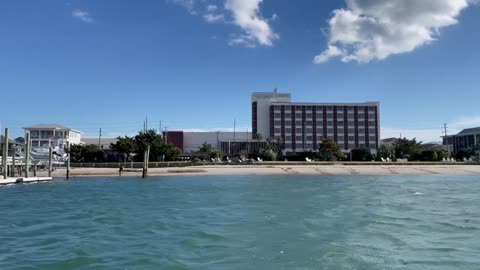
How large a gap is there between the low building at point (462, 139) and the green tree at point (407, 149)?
5463cm

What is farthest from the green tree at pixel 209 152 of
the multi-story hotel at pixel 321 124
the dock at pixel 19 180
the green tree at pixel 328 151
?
the dock at pixel 19 180

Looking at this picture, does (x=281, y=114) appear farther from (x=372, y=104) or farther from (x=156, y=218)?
(x=156, y=218)

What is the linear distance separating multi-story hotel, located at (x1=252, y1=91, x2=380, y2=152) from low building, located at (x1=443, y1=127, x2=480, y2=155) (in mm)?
34714

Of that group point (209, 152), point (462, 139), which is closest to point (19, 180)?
point (209, 152)

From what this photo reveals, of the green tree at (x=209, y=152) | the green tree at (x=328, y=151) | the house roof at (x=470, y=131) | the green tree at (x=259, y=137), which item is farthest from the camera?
the house roof at (x=470, y=131)

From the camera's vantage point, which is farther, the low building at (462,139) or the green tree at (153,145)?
the low building at (462,139)

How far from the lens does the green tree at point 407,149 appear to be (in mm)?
127425

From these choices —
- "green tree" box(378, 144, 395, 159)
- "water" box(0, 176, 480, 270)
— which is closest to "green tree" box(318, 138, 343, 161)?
"green tree" box(378, 144, 395, 159)

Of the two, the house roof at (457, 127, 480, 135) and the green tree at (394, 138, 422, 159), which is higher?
the house roof at (457, 127, 480, 135)

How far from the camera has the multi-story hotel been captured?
550 feet

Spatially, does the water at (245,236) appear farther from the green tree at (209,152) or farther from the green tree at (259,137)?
the green tree at (259,137)

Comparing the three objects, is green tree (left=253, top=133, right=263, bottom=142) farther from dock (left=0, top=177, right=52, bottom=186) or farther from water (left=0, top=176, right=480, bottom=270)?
water (left=0, top=176, right=480, bottom=270)

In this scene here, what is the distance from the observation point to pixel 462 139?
188m

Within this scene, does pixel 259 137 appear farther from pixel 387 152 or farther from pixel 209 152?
pixel 387 152
